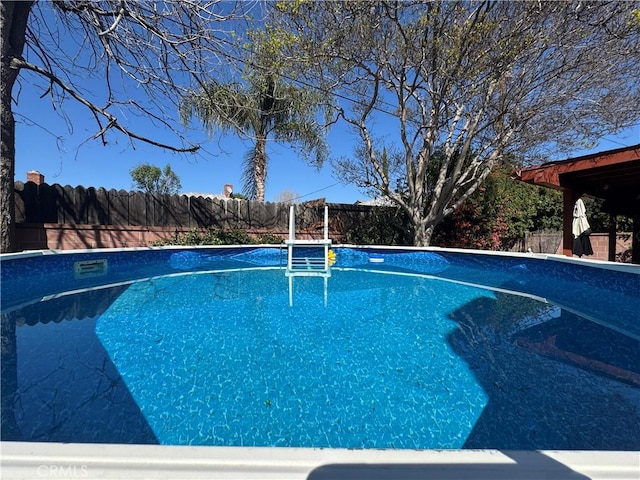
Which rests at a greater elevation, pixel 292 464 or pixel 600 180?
pixel 600 180

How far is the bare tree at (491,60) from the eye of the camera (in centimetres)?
600

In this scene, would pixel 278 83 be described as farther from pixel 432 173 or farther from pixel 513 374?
pixel 513 374

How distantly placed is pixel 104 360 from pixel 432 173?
1110cm

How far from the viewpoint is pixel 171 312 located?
177 inches

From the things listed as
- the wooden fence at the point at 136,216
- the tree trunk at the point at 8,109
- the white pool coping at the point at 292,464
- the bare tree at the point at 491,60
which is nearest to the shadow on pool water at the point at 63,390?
the white pool coping at the point at 292,464

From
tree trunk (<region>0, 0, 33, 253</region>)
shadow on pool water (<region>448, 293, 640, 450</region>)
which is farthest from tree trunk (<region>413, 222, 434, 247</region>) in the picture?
tree trunk (<region>0, 0, 33, 253</region>)

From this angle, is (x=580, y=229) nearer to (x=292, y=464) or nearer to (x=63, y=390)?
(x=292, y=464)

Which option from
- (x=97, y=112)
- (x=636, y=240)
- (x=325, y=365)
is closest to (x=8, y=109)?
(x=97, y=112)

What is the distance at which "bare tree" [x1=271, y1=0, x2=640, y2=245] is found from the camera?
6.00 metres

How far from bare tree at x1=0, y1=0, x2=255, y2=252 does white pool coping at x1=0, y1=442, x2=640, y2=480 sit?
572 centimetres

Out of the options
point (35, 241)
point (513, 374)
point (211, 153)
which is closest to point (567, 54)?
point (513, 374)

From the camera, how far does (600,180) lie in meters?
7.20

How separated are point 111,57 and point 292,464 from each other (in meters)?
7.57

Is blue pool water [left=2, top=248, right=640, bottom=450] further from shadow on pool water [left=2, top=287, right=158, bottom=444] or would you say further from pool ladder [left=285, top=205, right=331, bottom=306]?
pool ladder [left=285, top=205, right=331, bottom=306]
